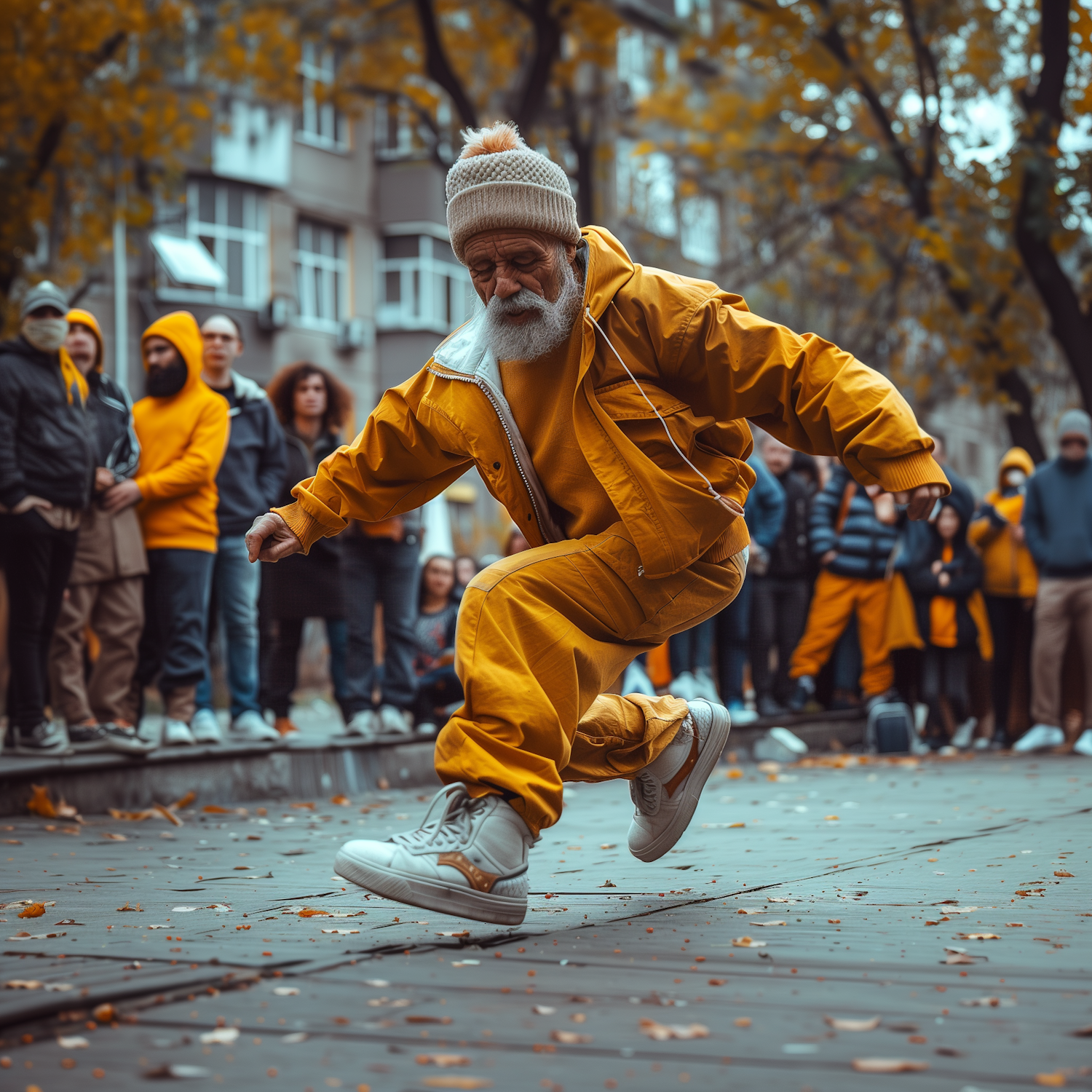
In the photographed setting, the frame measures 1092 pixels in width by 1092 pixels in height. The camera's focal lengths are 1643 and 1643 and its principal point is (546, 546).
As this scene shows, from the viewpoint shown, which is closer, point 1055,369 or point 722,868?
point 722,868

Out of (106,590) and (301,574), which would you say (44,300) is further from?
(301,574)

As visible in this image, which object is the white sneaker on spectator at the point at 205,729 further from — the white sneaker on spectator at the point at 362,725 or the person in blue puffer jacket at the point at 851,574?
the person in blue puffer jacket at the point at 851,574

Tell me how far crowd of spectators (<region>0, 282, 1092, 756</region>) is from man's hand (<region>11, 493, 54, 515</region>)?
0.04 ft

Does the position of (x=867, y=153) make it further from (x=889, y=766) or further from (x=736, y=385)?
(x=736, y=385)

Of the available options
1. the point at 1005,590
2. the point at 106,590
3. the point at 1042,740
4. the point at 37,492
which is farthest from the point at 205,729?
the point at 1005,590

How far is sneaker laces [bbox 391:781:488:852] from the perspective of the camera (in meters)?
4.12

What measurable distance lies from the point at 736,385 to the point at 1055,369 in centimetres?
2235

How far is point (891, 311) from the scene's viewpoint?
24.1m

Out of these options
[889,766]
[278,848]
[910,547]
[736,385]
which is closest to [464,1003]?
[736,385]

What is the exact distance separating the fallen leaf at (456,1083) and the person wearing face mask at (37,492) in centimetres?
563

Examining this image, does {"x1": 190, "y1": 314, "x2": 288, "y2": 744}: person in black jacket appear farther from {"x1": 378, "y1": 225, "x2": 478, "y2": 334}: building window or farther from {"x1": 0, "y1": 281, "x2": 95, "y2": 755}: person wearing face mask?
{"x1": 378, "y1": 225, "x2": 478, "y2": 334}: building window

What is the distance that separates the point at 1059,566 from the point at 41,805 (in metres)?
7.35

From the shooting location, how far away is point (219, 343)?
9.52 meters

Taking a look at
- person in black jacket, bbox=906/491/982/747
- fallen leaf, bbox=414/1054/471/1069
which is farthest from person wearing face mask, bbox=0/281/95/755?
person in black jacket, bbox=906/491/982/747
